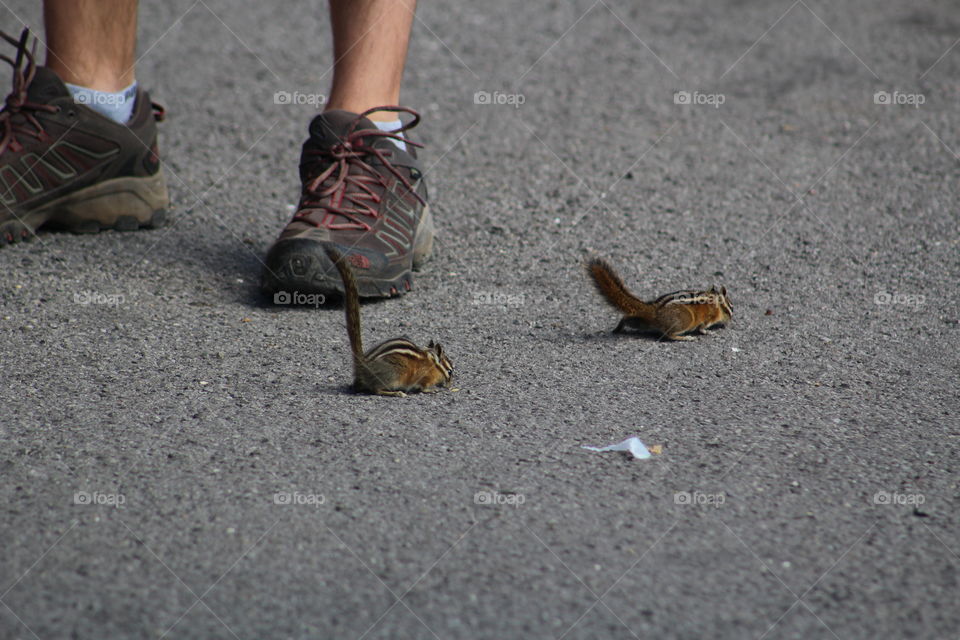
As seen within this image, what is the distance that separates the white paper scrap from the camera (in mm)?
2779

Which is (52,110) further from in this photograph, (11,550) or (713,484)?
(713,484)

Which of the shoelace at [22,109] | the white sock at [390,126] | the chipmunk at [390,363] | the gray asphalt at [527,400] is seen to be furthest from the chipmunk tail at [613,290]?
the shoelace at [22,109]

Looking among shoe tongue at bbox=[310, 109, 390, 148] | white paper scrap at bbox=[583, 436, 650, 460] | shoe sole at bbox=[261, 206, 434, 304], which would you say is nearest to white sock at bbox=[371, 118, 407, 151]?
shoe tongue at bbox=[310, 109, 390, 148]

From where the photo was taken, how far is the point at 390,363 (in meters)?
3.05

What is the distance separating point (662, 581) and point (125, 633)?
1144 mm

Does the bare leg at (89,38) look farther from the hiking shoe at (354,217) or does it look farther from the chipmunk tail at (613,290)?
the chipmunk tail at (613,290)

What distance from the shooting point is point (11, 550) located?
7.52 ft

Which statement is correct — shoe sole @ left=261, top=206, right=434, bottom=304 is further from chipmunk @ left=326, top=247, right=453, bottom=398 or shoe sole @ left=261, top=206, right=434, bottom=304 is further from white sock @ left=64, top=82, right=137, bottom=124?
white sock @ left=64, top=82, right=137, bottom=124

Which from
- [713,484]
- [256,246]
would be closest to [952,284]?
[713,484]

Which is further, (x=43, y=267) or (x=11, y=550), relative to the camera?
(x=43, y=267)

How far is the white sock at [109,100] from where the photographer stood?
4340 millimetres

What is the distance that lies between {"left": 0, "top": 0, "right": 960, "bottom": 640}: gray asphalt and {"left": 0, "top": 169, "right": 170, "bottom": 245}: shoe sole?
0.35 feet

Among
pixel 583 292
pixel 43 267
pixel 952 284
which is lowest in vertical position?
pixel 43 267

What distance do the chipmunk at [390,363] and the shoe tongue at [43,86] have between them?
76.2 inches
